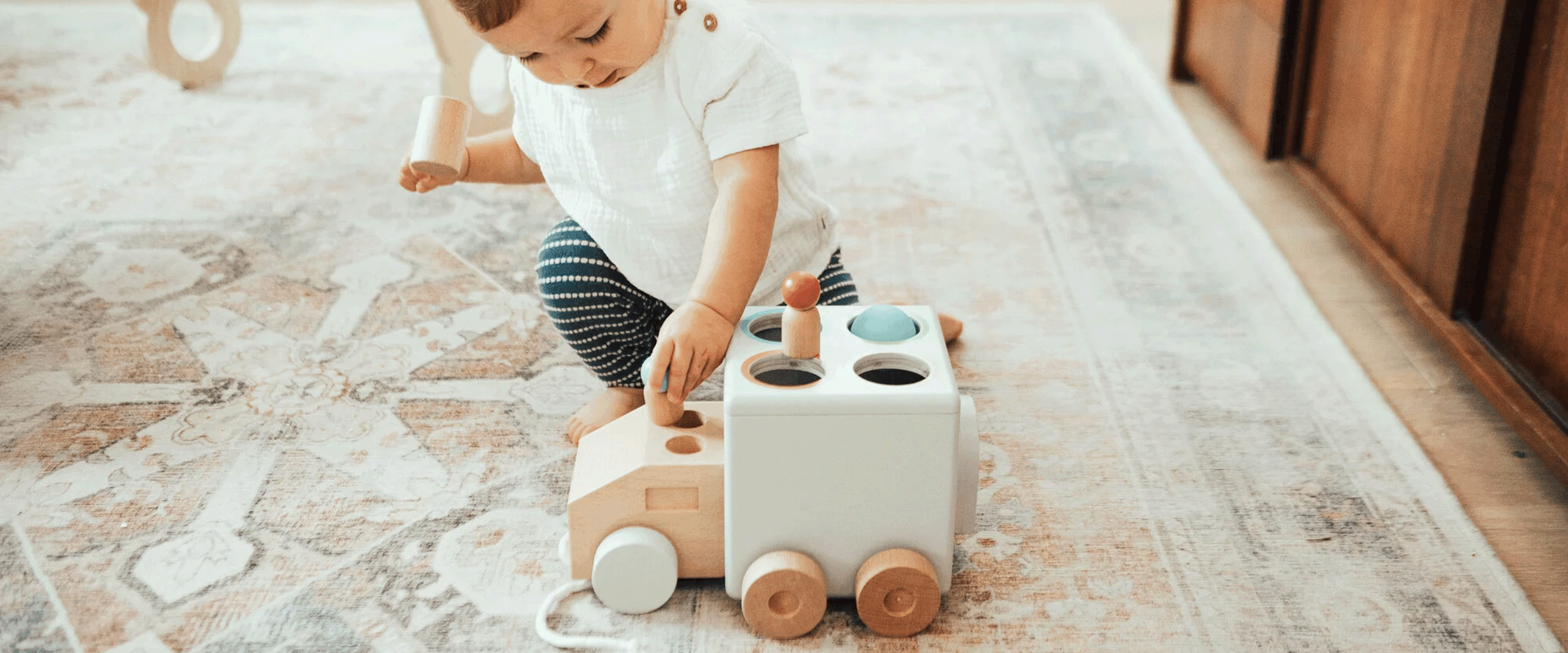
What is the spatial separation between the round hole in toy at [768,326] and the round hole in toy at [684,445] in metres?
0.08

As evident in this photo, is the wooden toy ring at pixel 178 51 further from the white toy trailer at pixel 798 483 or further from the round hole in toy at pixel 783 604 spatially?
the round hole in toy at pixel 783 604

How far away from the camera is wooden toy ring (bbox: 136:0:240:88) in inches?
73.6

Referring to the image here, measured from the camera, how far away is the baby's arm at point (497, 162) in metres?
1.00

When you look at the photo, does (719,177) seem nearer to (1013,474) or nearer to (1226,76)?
(1013,474)

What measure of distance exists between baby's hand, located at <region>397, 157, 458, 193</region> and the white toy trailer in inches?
9.4

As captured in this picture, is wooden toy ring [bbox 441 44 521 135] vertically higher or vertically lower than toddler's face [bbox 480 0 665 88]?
lower

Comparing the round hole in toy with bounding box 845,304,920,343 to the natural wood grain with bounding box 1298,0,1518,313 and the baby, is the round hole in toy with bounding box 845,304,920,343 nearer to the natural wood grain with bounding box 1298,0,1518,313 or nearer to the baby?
the baby

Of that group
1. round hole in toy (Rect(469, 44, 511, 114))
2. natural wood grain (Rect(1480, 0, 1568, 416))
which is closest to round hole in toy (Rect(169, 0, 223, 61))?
round hole in toy (Rect(469, 44, 511, 114))

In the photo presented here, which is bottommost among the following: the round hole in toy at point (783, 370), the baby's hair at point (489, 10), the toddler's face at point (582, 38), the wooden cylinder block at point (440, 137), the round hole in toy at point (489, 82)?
the round hole in toy at point (489, 82)

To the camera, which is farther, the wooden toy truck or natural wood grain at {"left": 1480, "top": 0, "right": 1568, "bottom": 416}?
natural wood grain at {"left": 1480, "top": 0, "right": 1568, "bottom": 416}

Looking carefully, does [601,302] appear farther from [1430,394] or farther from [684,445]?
[1430,394]

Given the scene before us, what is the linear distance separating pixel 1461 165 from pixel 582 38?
2.72 feet

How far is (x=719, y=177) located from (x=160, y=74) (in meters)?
1.37

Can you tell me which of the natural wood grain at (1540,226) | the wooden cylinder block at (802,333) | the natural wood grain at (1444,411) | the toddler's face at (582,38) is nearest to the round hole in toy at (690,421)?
the wooden cylinder block at (802,333)
